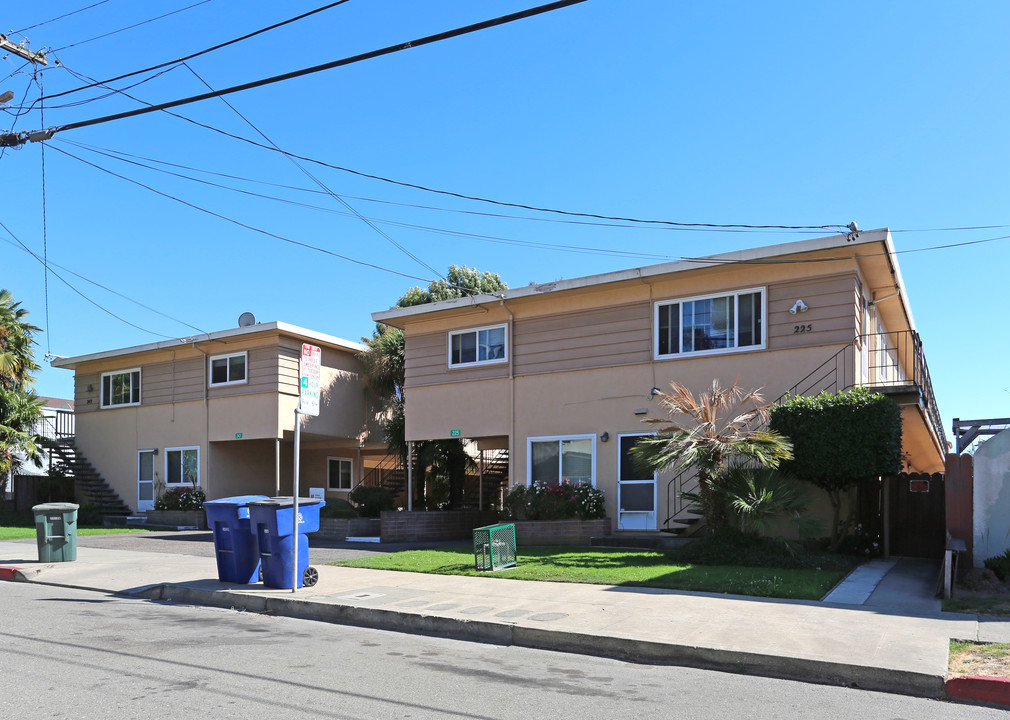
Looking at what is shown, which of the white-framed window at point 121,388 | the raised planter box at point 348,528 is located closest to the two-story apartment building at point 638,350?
the raised planter box at point 348,528

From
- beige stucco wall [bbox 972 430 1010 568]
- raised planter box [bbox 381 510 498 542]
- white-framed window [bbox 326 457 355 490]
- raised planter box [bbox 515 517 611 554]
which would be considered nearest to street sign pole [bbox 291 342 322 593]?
raised planter box [bbox 515 517 611 554]

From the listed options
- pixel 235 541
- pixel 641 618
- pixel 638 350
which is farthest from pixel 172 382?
pixel 641 618

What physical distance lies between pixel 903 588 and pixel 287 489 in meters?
22.2

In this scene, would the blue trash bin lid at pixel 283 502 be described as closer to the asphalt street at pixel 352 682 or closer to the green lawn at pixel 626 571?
the asphalt street at pixel 352 682

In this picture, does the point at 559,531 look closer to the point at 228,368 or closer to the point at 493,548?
the point at 493,548

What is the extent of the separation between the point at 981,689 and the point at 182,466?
2540cm

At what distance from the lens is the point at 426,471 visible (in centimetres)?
2573

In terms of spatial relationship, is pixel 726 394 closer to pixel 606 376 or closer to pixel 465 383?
pixel 606 376

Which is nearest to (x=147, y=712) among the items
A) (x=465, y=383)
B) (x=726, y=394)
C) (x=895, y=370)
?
(x=726, y=394)

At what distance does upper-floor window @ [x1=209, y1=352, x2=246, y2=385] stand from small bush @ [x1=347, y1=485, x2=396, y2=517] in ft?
18.5

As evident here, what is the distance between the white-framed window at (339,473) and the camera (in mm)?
30656

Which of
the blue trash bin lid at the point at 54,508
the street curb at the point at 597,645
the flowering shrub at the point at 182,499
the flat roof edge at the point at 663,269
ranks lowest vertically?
the flowering shrub at the point at 182,499

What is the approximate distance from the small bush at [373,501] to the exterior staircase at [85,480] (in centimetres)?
975

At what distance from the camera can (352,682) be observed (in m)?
6.91
